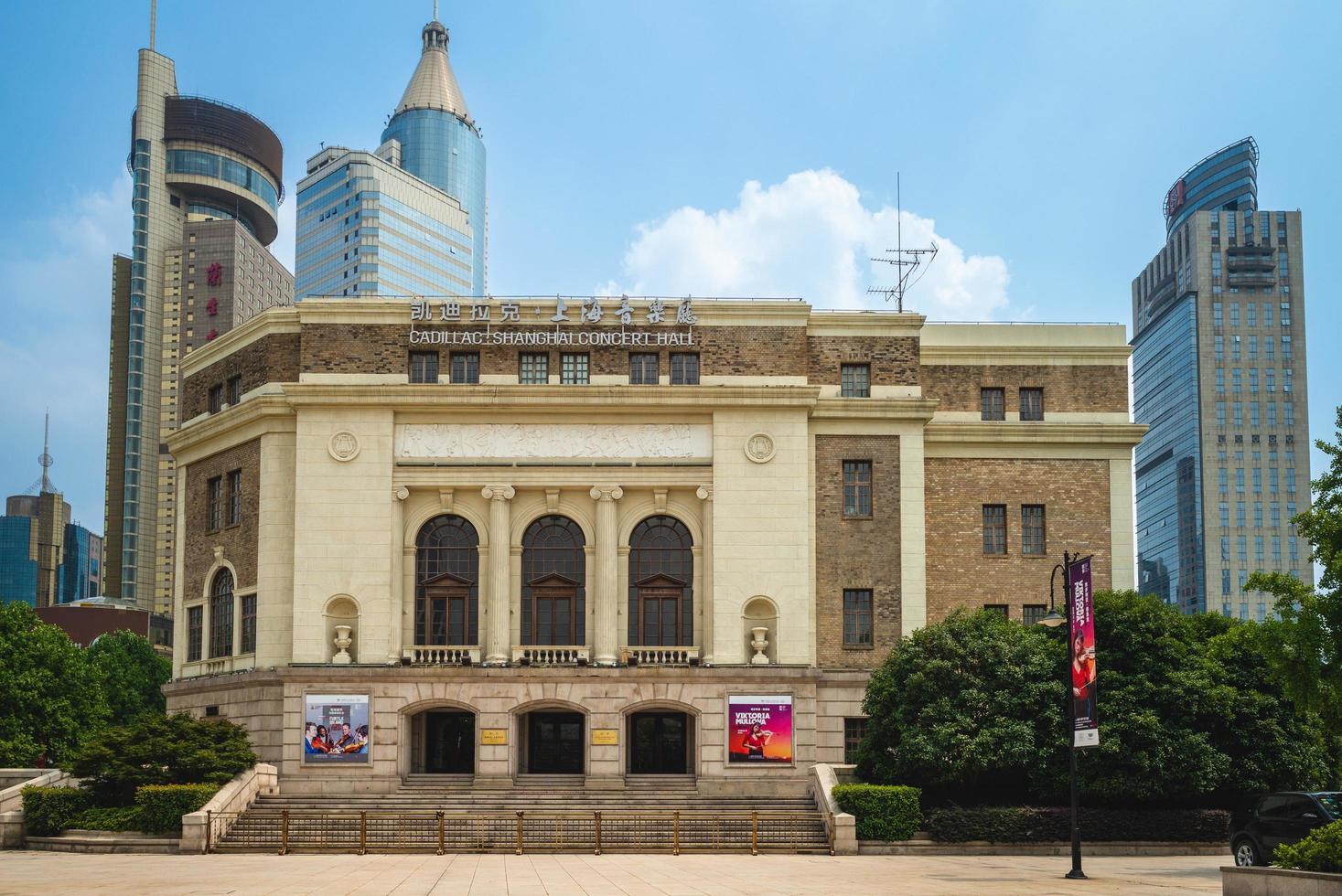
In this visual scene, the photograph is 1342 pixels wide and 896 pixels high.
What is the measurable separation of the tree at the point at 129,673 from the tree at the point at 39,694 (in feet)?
62.1

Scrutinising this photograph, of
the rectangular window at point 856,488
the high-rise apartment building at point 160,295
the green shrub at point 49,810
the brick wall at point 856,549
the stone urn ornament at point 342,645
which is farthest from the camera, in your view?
the high-rise apartment building at point 160,295

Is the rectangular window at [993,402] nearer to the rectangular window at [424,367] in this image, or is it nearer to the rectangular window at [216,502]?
the rectangular window at [424,367]

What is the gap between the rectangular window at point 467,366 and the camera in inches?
2045

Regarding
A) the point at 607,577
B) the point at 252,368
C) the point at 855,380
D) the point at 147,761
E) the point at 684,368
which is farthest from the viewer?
the point at 252,368

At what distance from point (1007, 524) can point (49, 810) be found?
1329 inches

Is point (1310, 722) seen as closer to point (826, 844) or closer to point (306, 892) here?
point (826, 844)

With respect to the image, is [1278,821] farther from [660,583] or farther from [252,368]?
[252,368]

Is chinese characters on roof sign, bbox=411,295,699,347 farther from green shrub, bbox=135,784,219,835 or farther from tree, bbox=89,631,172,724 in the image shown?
tree, bbox=89,631,172,724

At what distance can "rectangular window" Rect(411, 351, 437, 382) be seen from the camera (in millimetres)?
51906

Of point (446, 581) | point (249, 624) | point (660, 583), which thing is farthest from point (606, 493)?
point (249, 624)

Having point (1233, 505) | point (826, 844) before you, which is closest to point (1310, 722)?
point (826, 844)

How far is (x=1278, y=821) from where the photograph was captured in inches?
1179

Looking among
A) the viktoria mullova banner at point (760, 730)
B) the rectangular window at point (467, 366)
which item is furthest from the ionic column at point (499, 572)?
the viktoria mullova banner at point (760, 730)

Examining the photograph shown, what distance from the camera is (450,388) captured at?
164 ft
